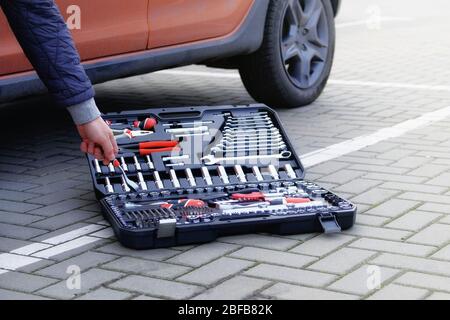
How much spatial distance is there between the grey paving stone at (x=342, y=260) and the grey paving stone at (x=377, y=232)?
0.64ft

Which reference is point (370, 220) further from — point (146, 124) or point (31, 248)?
point (31, 248)

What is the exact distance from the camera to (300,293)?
Answer: 3.11m

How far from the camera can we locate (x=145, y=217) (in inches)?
146

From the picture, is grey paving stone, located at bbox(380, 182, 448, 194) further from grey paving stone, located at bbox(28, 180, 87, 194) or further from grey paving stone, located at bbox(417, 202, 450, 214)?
grey paving stone, located at bbox(28, 180, 87, 194)

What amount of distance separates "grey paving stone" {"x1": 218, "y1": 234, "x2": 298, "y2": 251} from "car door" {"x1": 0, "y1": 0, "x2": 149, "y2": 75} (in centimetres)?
146

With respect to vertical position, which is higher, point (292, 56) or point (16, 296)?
point (292, 56)

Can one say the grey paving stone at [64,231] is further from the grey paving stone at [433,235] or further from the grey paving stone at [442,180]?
the grey paving stone at [442,180]

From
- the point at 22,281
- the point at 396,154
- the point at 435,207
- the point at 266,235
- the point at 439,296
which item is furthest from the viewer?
the point at 396,154

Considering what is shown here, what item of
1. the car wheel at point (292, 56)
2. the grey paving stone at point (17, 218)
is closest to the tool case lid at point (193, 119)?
the grey paving stone at point (17, 218)

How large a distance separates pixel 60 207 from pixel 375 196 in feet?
4.69

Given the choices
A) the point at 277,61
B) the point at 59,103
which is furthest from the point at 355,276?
the point at 277,61

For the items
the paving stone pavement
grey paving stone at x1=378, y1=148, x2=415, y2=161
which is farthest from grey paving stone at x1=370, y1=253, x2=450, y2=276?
grey paving stone at x1=378, y1=148, x2=415, y2=161

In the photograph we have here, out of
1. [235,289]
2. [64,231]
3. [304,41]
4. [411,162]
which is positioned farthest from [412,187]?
[304,41]
